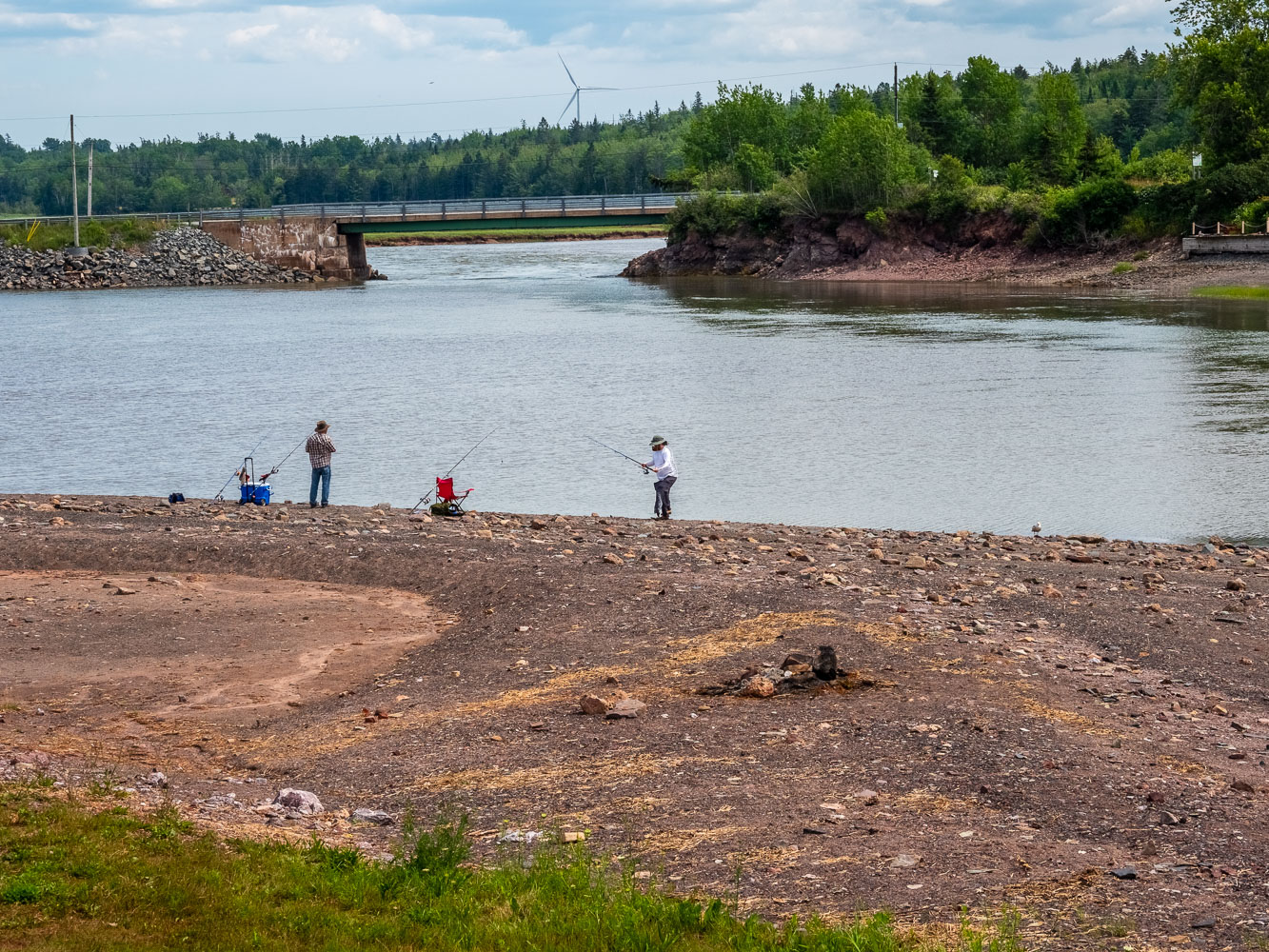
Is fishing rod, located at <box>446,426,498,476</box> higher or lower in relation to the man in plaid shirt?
lower

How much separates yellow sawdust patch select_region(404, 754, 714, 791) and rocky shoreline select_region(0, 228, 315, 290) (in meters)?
101

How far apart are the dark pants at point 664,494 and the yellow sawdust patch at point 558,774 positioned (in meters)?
13.5

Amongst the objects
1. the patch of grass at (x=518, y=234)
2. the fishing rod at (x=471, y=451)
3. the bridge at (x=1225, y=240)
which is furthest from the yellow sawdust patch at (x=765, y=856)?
the patch of grass at (x=518, y=234)

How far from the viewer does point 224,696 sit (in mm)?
13695

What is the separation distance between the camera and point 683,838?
966 cm

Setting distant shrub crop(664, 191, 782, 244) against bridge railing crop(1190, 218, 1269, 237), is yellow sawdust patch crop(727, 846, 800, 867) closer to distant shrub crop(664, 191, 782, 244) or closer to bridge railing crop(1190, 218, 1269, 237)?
bridge railing crop(1190, 218, 1269, 237)

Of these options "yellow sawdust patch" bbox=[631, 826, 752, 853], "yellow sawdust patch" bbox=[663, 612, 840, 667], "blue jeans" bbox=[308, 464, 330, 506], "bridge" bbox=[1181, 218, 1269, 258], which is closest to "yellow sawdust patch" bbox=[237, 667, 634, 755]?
"yellow sawdust patch" bbox=[663, 612, 840, 667]

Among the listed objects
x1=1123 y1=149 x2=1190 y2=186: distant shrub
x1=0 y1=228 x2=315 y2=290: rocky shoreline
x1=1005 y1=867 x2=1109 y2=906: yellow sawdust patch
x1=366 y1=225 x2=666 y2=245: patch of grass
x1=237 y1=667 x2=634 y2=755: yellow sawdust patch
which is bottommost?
x1=237 y1=667 x2=634 y2=755: yellow sawdust patch

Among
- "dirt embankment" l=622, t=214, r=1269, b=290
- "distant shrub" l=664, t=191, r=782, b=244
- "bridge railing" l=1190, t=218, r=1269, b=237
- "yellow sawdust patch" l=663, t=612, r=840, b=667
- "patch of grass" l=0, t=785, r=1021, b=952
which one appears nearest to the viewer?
"patch of grass" l=0, t=785, r=1021, b=952

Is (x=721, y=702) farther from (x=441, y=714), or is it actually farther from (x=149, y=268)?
(x=149, y=268)

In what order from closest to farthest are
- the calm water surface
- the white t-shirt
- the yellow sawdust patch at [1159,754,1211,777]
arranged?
the yellow sawdust patch at [1159,754,1211,777] < the white t-shirt < the calm water surface

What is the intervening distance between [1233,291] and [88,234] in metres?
80.1

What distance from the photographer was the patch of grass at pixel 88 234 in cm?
10738

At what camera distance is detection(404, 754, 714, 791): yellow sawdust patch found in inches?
430
